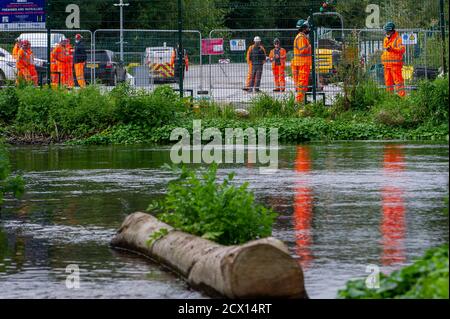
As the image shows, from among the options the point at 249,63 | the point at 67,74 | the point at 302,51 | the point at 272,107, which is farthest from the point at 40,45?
the point at 272,107

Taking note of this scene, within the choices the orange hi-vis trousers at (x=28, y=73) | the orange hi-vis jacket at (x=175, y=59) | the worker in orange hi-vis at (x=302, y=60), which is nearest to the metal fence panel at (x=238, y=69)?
the worker in orange hi-vis at (x=302, y=60)

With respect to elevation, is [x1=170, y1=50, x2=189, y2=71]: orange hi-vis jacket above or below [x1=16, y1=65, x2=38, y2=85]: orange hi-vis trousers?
above

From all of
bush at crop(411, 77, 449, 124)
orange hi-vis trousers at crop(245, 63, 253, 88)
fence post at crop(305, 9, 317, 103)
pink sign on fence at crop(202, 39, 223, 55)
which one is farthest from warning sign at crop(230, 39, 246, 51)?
bush at crop(411, 77, 449, 124)

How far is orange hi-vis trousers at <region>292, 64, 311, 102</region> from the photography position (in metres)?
25.7

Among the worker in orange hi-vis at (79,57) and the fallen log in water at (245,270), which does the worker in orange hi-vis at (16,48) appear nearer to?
the worker in orange hi-vis at (79,57)

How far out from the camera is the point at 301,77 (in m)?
25.9

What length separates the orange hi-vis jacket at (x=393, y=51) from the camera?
87.4 feet

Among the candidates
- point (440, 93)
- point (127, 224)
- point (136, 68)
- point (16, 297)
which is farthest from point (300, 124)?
point (16, 297)

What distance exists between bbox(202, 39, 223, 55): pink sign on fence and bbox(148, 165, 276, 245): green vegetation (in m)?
17.9

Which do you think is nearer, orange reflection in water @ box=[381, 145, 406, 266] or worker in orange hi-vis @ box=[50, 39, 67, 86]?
orange reflection in water @ box=[381, 145, 406, 266]

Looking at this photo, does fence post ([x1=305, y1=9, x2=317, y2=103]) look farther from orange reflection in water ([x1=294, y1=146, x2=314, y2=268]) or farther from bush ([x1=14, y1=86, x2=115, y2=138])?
orange reflection in water ([x1=294, y1=146, x2=314, y2=268])

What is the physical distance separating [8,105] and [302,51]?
282 inches

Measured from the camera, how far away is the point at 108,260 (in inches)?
389

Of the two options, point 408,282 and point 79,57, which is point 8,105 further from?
point 408,282
